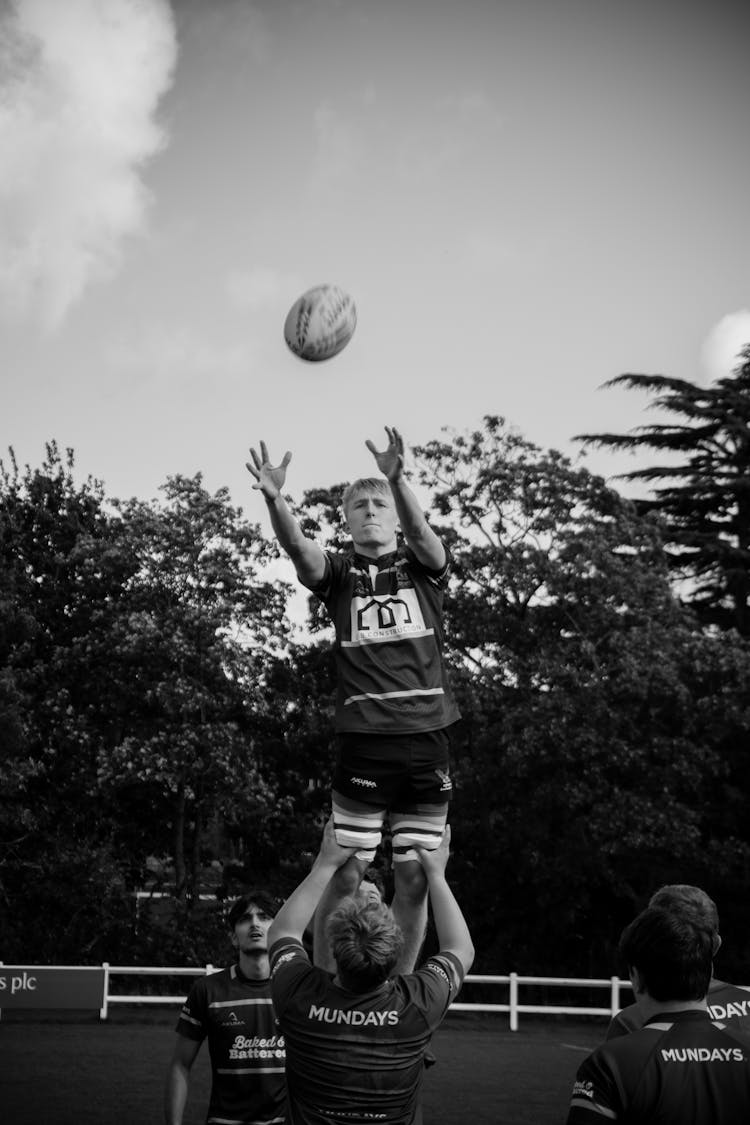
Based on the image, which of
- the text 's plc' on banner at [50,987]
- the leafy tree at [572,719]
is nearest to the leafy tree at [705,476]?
the leafy tree at [572,719]

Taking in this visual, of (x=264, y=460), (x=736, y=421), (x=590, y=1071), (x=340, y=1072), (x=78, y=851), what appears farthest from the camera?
(x=736, y=421)

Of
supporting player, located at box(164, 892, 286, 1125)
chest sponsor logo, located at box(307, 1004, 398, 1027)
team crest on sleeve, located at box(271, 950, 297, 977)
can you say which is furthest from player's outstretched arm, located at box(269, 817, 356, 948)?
supporting player, located at box(164, 892, 286, 1125)

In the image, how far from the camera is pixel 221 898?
29.4 meters

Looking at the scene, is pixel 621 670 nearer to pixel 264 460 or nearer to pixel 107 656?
pixel 107 656

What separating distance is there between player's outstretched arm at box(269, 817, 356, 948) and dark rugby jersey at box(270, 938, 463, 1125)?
1.22 feet

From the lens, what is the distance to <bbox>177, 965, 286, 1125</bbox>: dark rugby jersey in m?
6.14

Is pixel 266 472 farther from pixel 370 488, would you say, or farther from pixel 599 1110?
pixel 599 1110

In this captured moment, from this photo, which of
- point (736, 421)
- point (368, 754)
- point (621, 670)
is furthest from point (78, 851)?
point (368, 754)

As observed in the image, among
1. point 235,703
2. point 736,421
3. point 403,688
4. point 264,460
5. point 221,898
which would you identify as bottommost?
point 221,898

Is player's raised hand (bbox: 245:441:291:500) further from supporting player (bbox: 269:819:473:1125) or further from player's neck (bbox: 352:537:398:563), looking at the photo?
supporting player (bbox: 269:819:473:1125)

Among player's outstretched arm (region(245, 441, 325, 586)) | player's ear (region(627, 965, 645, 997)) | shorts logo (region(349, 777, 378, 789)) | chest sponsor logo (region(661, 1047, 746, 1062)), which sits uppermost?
player's outstretched arm (region(245, 441, 325, 586))

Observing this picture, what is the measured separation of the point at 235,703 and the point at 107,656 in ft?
12.4


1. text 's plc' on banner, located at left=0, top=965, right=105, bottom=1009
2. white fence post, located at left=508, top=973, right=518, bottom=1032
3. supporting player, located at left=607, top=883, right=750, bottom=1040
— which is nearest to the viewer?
supporting player, located at left=607, top=883, right=750, bottom=1040

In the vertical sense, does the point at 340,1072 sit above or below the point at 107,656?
below
